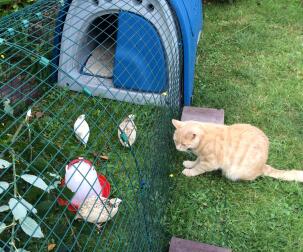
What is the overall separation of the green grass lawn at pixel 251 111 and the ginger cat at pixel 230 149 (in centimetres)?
8

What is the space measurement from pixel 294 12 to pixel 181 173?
384cm

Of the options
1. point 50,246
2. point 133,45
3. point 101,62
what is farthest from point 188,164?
point 101,62

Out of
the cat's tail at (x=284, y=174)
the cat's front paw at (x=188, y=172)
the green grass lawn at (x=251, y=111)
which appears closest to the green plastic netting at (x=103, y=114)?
the cat's front paw at (x=188, y=172)

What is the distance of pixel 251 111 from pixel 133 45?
1.17m

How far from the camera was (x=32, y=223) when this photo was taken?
4.16 feet

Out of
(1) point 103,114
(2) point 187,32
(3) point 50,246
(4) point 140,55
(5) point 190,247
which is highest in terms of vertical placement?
(2) point 187,32

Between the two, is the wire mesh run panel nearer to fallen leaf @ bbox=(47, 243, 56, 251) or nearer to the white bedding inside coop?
the white bedding inside coop

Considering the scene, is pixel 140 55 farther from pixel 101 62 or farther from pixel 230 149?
pixel 230 149

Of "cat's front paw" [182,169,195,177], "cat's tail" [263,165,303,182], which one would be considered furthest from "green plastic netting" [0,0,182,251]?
"cat's tail" [263,165,303,182]

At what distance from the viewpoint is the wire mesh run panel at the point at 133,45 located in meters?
3.18

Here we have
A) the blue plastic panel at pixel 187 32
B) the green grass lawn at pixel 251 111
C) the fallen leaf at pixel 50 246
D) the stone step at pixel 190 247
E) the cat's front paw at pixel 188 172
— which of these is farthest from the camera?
the blue plastic panel at pixel 187 32

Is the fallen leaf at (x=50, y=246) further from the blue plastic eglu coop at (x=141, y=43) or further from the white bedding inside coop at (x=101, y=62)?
the white bedding inside coop at (x=101, y=62)

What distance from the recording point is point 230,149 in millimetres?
2801

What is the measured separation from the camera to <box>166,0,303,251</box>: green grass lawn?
8.28 ft
